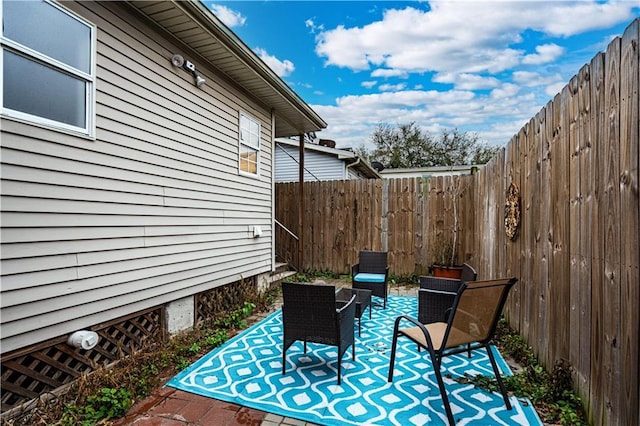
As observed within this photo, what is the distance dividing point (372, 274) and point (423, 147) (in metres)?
16.2

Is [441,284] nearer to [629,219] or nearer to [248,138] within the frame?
[629,219]

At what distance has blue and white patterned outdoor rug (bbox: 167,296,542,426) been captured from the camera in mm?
2236

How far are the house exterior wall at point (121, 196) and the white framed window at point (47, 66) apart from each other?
9cm

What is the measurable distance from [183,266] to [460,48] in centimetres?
690

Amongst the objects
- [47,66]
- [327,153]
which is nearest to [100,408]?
[47,66]

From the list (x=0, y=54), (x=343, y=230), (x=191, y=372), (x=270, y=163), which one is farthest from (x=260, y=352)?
(x=343, y=230)

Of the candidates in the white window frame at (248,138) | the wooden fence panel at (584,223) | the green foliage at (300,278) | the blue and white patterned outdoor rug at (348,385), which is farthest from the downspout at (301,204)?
the wooden fence panel at (584,223)

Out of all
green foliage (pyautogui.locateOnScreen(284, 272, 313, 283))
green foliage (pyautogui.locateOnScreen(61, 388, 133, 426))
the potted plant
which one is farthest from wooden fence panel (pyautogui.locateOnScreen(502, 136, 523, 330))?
green foliage (pyautogui.locateOnScreen(284, 272, 313, 283))

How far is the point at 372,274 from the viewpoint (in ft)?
18.3

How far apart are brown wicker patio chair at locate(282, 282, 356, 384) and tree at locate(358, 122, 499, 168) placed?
60.7 feet

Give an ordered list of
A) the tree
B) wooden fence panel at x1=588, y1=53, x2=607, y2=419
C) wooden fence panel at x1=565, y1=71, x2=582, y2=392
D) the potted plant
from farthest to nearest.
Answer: the tree
the potted plant
wooden fence panel at x1=565, y1=71, x2=582, y2=392
wooden fence panel at x1=588, y1=53, x2=607, y2=419

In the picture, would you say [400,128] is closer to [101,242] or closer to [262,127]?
[262,127]

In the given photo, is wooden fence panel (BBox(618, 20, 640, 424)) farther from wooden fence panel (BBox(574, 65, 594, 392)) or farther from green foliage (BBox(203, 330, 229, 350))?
green foliage (BBox(203, 330, 229, 350))

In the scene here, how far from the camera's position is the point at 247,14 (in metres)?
5.39
